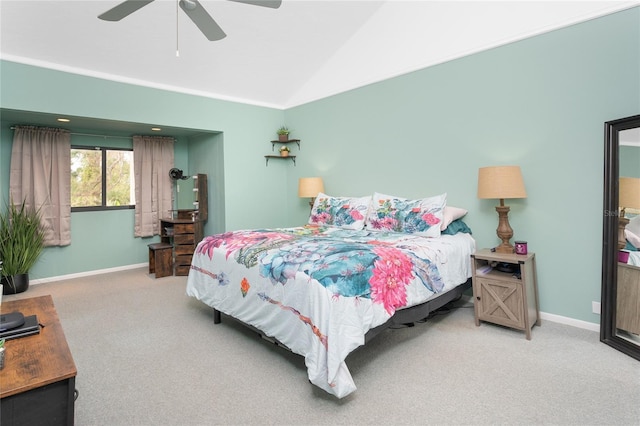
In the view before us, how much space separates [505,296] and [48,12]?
463 centimetres

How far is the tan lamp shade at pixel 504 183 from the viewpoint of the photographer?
2.86m

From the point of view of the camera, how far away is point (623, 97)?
8.50ft

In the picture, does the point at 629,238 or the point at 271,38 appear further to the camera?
the point at 271,38

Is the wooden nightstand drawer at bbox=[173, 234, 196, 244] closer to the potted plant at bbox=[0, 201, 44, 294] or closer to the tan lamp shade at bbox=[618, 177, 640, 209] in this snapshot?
the potted plant at bbox=[0, 201, 44, 294]

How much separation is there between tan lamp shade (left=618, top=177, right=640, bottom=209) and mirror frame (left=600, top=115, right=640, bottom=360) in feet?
0.11

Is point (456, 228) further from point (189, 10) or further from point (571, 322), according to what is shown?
point (189, 10)

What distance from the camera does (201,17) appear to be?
2344 mm

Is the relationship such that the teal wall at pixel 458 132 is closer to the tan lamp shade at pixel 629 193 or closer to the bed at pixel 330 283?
the tan lamp shade at pixel 629 193

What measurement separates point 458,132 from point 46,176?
5.16m

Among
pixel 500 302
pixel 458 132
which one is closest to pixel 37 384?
pixel 500 302

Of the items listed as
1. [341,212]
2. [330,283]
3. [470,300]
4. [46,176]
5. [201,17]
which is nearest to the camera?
[330,283]

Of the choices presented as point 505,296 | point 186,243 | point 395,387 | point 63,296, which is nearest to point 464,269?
point 505,296

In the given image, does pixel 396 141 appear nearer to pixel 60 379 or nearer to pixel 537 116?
pixel 537 116

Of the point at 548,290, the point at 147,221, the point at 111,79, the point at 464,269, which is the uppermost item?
the point at 111,79
